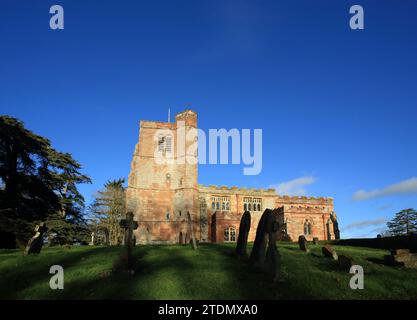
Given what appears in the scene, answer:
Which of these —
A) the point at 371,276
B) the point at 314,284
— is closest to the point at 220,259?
the point at 314,284

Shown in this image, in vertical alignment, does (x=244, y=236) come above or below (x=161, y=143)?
below

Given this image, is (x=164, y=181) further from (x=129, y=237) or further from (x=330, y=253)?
(x=129, y=237)

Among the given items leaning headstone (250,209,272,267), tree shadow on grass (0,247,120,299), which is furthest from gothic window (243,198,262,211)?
leaning headstone (250,209,272,267)

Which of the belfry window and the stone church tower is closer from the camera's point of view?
the stone church tower

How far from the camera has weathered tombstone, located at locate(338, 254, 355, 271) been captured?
1353 cm

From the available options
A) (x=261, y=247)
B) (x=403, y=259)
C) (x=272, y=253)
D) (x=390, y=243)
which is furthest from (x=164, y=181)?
(x=272, y=253)

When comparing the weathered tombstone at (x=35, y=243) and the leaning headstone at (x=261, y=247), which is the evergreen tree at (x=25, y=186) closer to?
the weathered tombstone at (x=35, y=243)

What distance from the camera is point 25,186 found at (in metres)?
28.8

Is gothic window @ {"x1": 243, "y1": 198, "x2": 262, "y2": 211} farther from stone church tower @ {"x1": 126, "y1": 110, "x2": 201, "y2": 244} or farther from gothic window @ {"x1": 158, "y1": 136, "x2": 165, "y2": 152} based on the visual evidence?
gothic window @ {"x1": 158, "y1": 136, "x2": 165, "y2": 152}

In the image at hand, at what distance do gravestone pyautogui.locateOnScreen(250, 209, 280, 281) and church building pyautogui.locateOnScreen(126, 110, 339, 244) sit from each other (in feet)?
83.5

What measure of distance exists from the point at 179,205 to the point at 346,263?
2868 cm

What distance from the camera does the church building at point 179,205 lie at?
40.2 m

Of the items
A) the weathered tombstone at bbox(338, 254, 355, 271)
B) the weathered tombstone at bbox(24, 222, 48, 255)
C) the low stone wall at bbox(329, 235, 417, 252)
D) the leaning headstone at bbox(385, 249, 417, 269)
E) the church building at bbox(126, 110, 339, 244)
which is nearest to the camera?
the weathered tombstone at bbox(338, 254, 355, 271)
